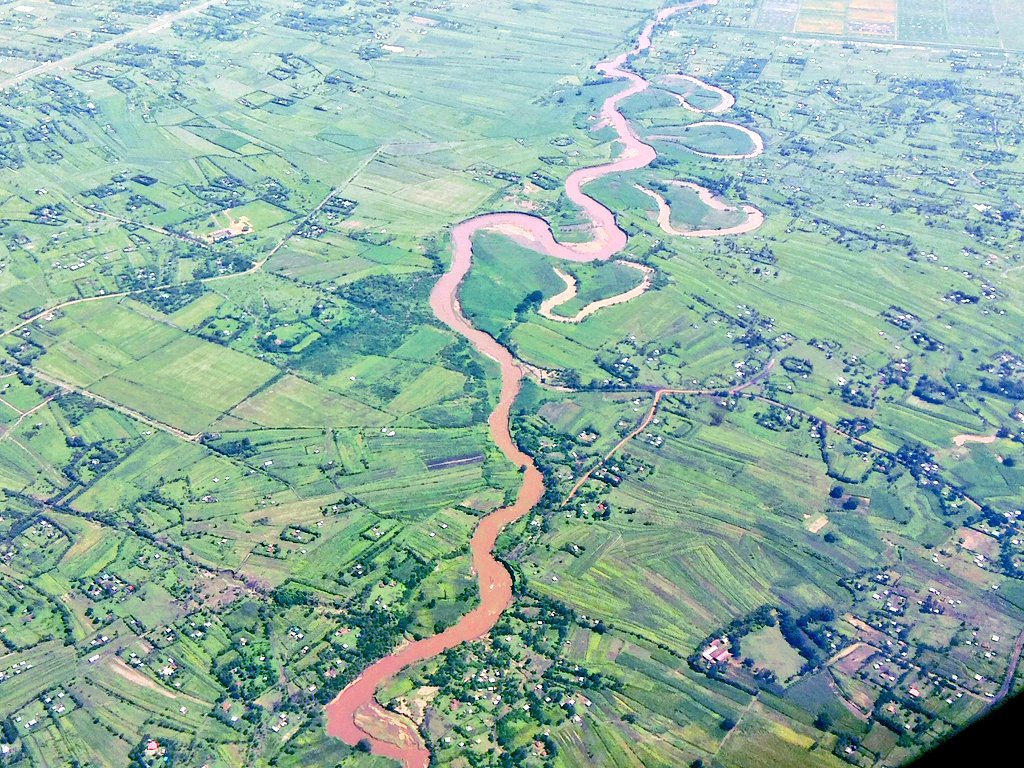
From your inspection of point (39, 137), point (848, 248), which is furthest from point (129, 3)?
point (848, 248)

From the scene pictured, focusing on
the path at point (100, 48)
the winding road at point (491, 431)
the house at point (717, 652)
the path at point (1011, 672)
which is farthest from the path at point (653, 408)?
the path at point (100, 48)

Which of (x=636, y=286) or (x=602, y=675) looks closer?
(x=602, y=675)

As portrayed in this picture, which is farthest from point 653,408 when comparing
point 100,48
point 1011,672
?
point 100,48

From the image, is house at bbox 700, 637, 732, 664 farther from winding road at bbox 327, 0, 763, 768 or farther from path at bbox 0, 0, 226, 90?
path at bbox 0, 0, 226, 90

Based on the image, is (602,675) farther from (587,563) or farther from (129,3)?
(129,3)

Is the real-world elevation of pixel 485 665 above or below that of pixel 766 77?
below

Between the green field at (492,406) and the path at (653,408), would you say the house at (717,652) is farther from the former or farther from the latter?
the path at (653,408)

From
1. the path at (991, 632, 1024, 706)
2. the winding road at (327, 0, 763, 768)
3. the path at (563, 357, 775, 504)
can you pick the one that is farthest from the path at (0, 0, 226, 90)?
the path at (991, 632, 1024, 706)

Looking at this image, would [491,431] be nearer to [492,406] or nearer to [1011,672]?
[492,406]
